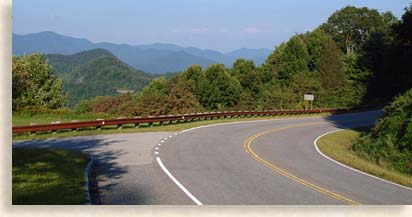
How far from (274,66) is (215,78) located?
37.9ft

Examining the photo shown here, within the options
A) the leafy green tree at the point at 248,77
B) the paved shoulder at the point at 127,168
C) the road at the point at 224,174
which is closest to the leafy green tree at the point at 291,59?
the leafy green tree at the point at 248,77

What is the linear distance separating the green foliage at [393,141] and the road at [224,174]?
9.66 feet

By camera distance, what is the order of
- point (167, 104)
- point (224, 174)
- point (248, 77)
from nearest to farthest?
point (224, 174), point (167, 104), point (248, 77)

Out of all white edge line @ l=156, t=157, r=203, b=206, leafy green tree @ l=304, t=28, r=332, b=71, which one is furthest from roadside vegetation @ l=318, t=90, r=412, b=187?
leafy green tree @ l=304, t=28, r=332, b=71

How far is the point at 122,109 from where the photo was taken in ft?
235

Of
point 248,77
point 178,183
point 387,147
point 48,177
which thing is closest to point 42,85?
point 248,77

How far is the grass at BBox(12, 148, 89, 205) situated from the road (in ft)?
2.44

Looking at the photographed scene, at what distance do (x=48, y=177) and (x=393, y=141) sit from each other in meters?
16.9

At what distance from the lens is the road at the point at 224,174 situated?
12.6 m

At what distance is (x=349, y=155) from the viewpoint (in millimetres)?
24438

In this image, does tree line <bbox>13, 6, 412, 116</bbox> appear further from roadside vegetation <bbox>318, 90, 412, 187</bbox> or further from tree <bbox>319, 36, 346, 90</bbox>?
roadside vegetation <bbox>318, 90, 412, 187</bbox>

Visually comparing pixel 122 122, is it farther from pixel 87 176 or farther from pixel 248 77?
pixel 248 77

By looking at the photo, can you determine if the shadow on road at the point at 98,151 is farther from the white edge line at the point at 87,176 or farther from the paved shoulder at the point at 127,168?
the white edge line at the point at 87,176

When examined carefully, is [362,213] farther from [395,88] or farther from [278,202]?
[395,88]
